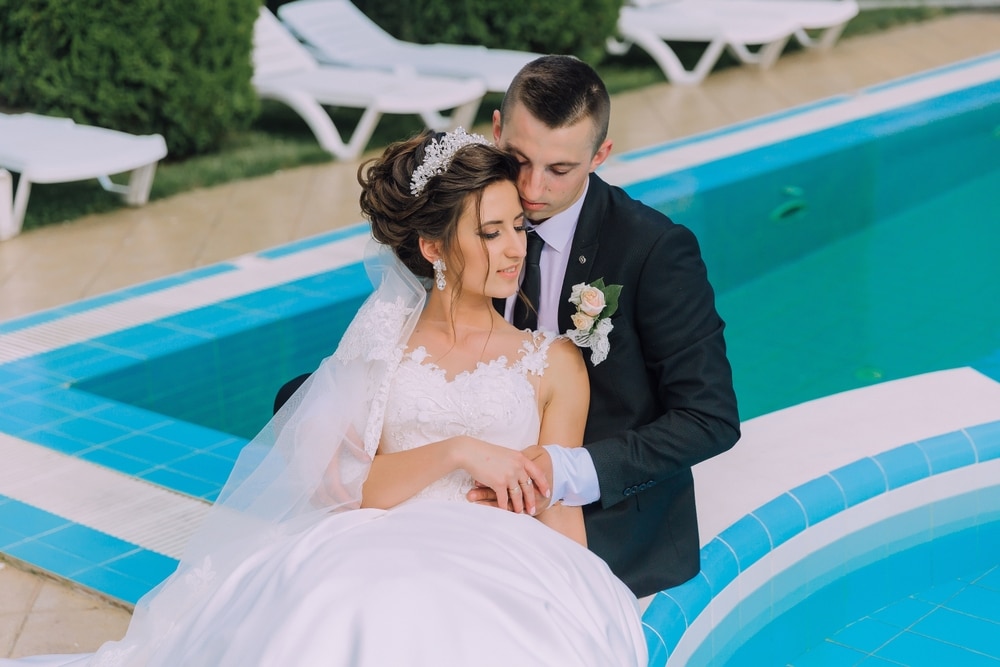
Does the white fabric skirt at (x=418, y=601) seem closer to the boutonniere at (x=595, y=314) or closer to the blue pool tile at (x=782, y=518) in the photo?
the boutonniere at (x=595, y=314)

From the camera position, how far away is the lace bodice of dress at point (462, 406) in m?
3.00

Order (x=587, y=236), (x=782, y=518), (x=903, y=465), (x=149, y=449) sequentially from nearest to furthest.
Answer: (x=587, y=236) → (x=782, y=518) → (x=903, y=465) → (x=149, y=449)

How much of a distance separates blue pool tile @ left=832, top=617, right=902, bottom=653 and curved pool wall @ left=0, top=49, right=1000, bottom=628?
0.29 meters

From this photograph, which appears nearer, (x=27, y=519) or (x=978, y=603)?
(x=978, y=603)

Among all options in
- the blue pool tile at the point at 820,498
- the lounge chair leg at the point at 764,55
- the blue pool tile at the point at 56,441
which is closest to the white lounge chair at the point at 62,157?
the blue pool tile at the point at 56,441

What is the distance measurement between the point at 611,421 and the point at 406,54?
795cm

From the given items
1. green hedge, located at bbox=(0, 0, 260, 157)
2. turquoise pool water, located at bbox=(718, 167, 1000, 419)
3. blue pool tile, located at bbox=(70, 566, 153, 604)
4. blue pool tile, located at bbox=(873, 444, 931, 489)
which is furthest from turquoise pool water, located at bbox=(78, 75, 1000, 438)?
green hedge, located at bbox=(0, 0, 260, 157)

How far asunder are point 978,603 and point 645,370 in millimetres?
1475

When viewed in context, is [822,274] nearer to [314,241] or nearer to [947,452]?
[314,241]

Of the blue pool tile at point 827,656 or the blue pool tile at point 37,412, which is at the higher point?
the blue pool tile at point 827,656

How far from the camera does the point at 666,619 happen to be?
3.22m

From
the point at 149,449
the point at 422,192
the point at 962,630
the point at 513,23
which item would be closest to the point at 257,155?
the point at 513,23

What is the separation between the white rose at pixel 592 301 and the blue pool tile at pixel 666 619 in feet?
2.65

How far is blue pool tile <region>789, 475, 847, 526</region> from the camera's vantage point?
3828 mm
